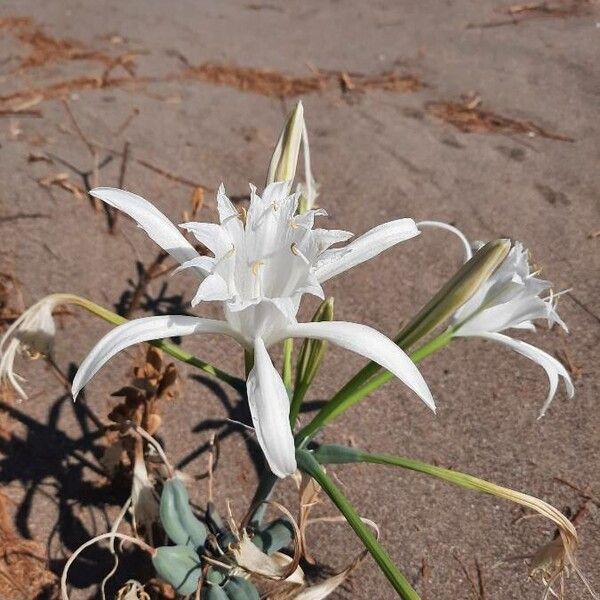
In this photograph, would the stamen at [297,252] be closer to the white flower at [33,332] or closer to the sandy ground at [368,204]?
the white flower at [33,332]

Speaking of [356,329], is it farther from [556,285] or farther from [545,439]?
[556,285]

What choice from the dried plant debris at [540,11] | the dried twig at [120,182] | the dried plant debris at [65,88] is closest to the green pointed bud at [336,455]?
the dried twig at [120,182]

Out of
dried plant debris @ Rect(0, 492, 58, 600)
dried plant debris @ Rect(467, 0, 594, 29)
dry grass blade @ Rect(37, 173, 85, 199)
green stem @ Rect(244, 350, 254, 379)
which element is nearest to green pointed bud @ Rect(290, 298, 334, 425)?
green stem @ Rect(244, 350, 254, 379)

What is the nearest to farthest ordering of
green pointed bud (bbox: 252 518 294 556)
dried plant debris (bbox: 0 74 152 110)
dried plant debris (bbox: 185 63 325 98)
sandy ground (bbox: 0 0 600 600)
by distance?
1. green pointed bud (bbox: 252 518 294 556)
2. sandy ground (bbox: 0 0 600 600)
3. dried plant debris (bbox: 0 74 152 110)
4. dried plant debris (bbox: 185 63 325 98)

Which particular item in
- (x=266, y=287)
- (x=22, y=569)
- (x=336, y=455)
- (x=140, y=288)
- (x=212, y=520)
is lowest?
(x=22, y=569)

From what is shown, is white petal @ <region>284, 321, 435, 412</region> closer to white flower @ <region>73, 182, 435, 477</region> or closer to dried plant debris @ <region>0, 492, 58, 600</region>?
white flower @ <region>73, 182, 435, 477</region>

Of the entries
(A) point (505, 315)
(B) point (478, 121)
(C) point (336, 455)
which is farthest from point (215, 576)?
(B) point (478, 121)

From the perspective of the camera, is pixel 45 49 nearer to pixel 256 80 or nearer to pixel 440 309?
pixel 256 80
